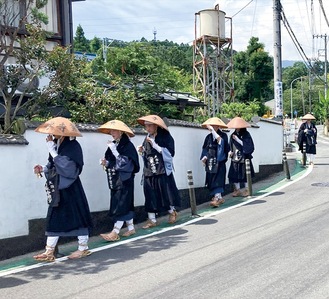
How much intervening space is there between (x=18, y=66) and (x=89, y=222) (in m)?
4.63

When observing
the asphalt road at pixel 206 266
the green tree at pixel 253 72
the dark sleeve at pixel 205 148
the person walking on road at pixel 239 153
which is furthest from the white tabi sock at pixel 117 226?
the green tree at pixel 253 72

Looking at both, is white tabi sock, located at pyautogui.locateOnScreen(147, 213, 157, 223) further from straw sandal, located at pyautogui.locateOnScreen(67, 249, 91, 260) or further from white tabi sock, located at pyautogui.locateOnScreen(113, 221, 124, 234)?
straw sandal, located at pyautogui.locateOnScreen(67, 249, 91, 260)

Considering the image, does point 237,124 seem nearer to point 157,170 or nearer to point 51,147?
point 157,170

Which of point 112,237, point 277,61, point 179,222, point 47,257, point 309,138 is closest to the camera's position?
point 47,257

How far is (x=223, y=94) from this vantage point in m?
32.0

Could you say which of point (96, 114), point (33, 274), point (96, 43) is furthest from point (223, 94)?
point (96, 43)

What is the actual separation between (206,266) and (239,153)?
5779mm

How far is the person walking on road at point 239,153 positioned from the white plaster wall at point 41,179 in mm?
761

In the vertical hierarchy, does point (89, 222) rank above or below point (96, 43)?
below

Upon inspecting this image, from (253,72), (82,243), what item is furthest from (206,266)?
(253,72)

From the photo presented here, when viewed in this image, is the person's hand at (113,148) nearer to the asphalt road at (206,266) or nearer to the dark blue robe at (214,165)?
the asphalt road at (206,266)

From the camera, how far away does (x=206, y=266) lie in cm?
583

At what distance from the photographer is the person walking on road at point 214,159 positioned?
1008 cm

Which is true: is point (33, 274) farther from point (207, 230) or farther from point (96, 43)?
point (96, 43)
